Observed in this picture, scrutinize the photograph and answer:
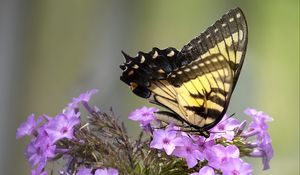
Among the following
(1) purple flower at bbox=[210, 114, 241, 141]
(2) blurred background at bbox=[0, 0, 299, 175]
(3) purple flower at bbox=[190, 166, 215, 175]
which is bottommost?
(3) purple flower at bbox=[190, 166, 215, 175]

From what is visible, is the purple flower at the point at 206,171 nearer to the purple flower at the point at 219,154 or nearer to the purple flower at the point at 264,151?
the purple flower at the point at 219,154

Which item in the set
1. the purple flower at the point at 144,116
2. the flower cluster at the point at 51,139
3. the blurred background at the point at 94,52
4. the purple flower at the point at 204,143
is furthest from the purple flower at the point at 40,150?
the blurred background at the point at 94,52

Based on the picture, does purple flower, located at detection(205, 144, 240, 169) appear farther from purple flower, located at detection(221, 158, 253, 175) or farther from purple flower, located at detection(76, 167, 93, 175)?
purple flower, located at detection(76, 167, 93, 175)

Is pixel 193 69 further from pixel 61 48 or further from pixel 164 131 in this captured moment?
pixel 61 48

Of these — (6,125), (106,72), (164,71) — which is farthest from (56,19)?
(164,71)

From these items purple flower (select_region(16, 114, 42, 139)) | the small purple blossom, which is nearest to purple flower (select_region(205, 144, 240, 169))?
the small purple blossom

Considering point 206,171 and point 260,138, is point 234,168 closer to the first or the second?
point 206,171

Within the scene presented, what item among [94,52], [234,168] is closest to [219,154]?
[234,168]
